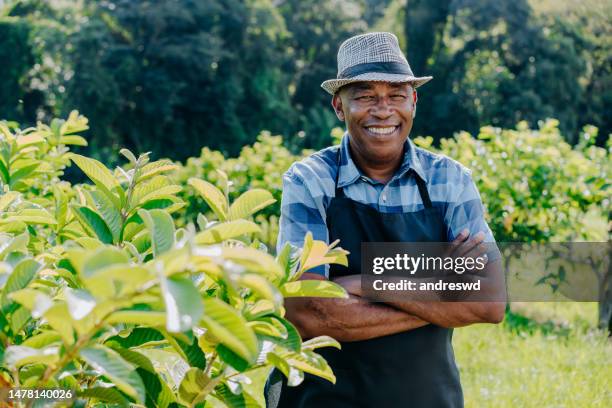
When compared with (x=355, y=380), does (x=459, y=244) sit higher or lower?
higher

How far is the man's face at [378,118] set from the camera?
7.77 ft

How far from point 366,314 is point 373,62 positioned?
2.54 feet

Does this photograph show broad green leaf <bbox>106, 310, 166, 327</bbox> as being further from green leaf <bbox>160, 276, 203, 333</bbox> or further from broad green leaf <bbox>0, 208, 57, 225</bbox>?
broad green leaf <bbox>0, 208, 57, 225</bbox>

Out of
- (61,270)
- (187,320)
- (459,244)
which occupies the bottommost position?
(459,244)

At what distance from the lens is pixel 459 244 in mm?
2293

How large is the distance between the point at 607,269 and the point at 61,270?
6228 mm

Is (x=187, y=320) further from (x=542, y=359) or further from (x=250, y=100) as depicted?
→ (x=250, y=100)

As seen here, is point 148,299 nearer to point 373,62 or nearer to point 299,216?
point 299,216

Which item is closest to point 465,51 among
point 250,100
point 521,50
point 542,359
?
point 521,50

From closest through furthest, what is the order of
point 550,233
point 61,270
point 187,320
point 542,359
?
point 187,320
point 61,270
point 542,359
point 550,233

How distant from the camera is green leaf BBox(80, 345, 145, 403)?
888 millimetres

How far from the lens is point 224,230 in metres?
0.98

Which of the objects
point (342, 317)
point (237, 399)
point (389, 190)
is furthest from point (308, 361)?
point (389, 190)

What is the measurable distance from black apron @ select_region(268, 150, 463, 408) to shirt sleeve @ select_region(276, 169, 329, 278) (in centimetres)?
5
